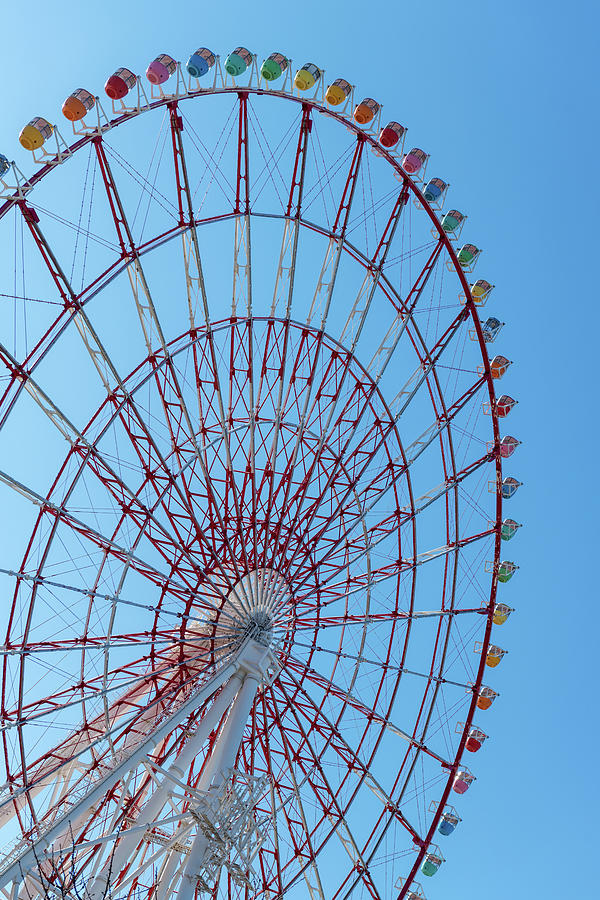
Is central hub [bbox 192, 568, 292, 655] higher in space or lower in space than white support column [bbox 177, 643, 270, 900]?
higher

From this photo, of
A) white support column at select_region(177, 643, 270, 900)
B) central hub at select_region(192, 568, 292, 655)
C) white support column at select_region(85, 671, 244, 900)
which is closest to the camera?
white support column at select_region(85, 671, 244, 900)

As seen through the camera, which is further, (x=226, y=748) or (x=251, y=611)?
(x=251, y=611)

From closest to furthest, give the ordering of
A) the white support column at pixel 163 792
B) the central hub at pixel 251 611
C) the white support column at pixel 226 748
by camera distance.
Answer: the white support column at pixel 163 792
the white support column at pixel 226 748
the central hub at pixel 251 611

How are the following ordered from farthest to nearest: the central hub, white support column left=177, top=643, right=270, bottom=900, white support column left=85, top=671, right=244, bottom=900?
the central hub → white support column left=177, top=643, right=270, bottom=900 → white support column left=85, top=671, right=244, bottom=900

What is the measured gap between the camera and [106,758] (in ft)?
86.6

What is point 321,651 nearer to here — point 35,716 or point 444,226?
point 35,716

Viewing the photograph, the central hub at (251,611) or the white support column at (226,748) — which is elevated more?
the central hub at (251,611)

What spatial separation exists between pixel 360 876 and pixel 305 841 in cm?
235

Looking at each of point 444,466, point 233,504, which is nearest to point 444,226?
point 444,466

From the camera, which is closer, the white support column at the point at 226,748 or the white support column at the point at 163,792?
the white support column at the point at 163,792

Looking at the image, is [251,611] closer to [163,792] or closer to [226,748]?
[226,748]

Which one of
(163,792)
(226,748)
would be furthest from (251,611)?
(163,792)

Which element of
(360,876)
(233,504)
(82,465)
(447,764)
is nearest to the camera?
(82,465)

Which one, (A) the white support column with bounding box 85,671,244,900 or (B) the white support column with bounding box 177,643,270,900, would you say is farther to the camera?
(B) the white support column with bounding box 177,643,270,900
